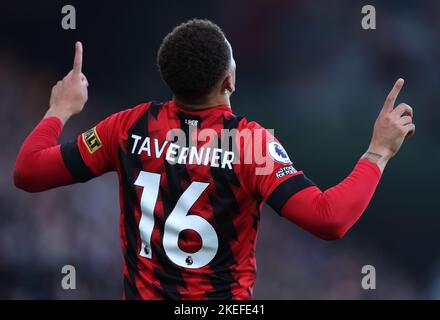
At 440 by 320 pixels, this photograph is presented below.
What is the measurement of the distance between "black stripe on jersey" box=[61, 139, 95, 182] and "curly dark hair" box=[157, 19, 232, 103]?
0.42 m

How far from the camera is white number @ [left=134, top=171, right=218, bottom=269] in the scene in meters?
2.12

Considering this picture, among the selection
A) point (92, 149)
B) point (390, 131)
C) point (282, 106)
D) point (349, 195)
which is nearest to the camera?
point (349, 195)

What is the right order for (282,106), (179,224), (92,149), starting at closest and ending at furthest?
(179,224), (92,149), (282,106)

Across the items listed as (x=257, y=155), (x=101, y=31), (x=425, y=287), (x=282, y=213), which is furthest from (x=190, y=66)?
(x=425, y=287)

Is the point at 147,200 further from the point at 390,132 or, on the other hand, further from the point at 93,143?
the point at 390,132

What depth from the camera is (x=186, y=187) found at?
2.12 metres

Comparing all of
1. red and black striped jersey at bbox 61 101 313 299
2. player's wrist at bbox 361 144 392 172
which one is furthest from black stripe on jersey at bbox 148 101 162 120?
player's wrist at bbox 361 144 392 172

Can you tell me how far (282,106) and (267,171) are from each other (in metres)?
4.67

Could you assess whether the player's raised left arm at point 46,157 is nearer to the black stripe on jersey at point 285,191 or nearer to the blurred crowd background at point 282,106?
A: the black stripe on jersey at point 285,191

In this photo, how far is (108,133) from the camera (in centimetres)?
223

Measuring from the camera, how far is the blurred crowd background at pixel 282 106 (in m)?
6.52

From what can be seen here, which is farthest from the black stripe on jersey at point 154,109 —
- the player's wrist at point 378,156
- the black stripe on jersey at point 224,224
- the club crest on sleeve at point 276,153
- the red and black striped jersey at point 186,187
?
the player's wrist at point 378,156

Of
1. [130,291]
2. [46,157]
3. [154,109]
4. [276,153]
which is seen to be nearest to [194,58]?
[154,109]

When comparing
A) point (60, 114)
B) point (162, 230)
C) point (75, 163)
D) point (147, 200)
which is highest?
point (60, 114)
